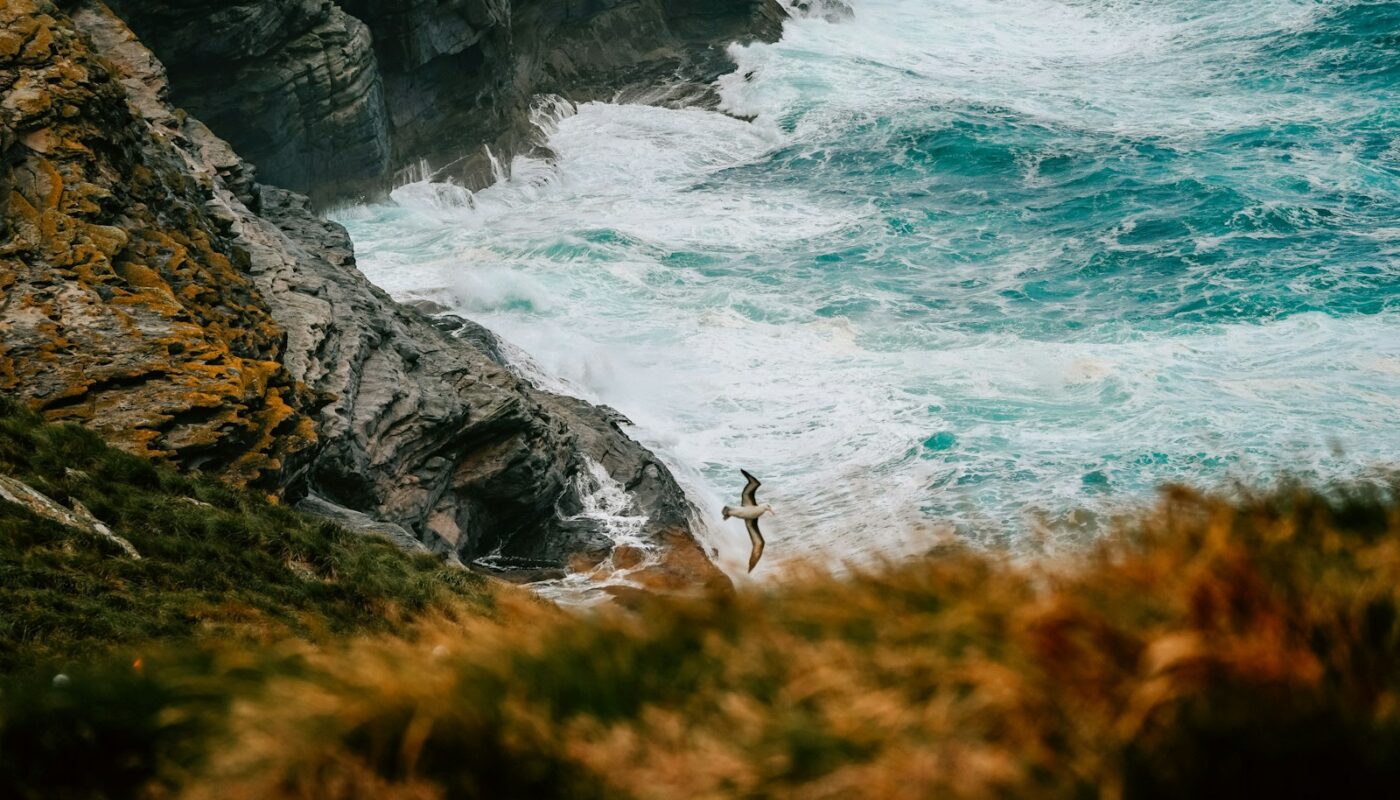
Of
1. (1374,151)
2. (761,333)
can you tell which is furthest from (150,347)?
(1374,151)

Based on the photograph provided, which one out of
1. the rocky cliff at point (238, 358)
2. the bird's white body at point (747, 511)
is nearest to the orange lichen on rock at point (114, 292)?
the rocky cliff at point (238, 358)

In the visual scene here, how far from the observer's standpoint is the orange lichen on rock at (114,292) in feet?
41.3

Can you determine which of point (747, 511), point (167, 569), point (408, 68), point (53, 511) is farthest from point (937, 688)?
point (408, 68)

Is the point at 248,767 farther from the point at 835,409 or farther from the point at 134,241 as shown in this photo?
the point at 835,409

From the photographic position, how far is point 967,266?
1320 inches

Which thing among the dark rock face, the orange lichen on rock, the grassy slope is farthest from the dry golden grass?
the dark rock face

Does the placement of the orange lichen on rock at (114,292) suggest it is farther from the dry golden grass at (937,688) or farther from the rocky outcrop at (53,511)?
the dry golden grass at (937,688)

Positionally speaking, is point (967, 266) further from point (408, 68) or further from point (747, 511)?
point (747, 511)

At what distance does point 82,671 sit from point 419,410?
12.7m

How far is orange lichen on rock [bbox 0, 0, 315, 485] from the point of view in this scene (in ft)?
41.3

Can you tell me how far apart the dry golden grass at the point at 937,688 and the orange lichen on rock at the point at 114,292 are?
9738mm

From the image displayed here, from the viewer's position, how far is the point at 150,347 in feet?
43.7

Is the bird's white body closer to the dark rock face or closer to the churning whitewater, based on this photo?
the churning whitewater

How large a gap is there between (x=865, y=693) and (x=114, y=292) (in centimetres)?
1299
